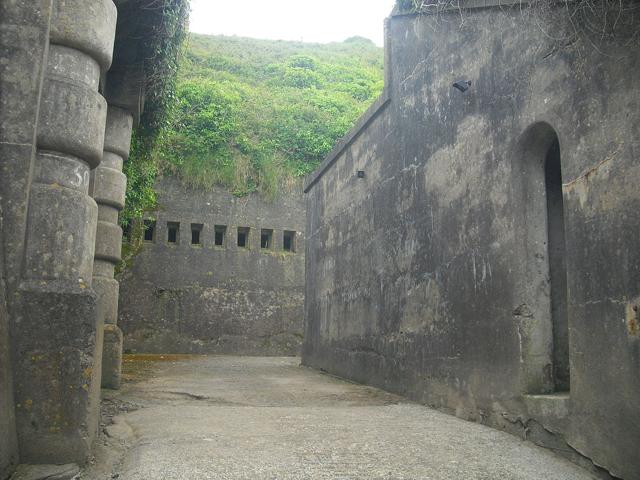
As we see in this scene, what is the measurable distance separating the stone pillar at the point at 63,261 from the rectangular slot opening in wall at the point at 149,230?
14216mm

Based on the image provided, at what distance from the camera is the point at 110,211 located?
25.1 ft

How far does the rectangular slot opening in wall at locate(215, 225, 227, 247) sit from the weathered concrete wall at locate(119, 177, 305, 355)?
115 millimetres

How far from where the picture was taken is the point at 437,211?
6461 mm

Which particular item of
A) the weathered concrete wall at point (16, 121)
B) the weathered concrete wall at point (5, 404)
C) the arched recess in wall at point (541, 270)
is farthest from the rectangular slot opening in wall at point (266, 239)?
the weathered concrete wall at point (5, 404)

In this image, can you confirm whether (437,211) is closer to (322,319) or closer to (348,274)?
(348,274)

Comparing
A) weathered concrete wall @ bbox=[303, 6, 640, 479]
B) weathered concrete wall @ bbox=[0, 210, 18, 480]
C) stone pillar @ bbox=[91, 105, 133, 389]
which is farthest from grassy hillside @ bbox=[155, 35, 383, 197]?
weathered concrete wall @ bbox=[0, 210, 18, 480]

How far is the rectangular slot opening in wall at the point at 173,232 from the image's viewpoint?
1805cm

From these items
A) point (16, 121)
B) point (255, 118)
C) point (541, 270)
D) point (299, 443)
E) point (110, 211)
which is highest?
point (255, 118)

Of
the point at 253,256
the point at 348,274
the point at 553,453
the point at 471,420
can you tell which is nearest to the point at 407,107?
the point at 348,274

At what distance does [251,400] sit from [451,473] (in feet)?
10.8

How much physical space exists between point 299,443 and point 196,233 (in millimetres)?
14871

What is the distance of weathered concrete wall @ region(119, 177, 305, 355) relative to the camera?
56.7 ft

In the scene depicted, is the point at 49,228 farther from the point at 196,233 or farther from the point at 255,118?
the point at 255,118

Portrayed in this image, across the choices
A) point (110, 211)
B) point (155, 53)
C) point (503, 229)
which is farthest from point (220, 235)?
point (503, 229)
